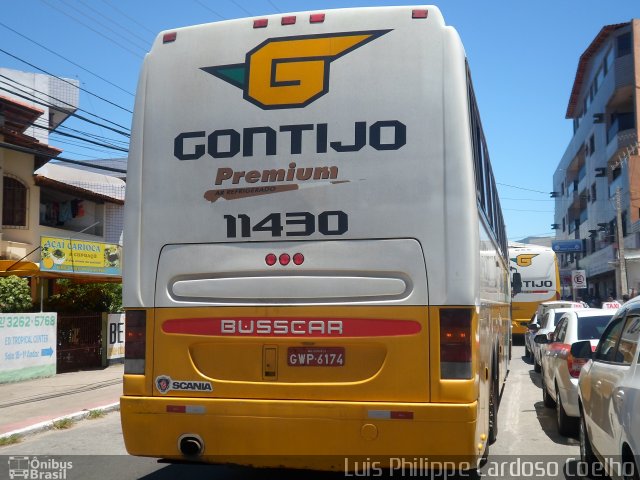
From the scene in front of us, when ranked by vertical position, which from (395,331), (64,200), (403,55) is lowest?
(395,331)

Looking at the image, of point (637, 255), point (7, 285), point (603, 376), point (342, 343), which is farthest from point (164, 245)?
point (637, 255)

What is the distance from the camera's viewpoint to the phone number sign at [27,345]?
47.9 ft

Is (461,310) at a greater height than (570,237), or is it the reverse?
(570,237)

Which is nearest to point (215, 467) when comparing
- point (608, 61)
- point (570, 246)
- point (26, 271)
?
point (26, 271)

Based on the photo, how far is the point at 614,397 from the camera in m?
4.88

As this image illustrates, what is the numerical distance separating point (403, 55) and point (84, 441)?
6639mm

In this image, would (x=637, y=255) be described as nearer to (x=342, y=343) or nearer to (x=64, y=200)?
(x=64, y=200)

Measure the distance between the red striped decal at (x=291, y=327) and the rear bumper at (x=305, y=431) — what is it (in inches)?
19.6

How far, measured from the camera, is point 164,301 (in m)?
5.54

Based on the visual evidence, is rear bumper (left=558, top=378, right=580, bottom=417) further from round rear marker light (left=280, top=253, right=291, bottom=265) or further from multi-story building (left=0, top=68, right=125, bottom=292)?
multi-story building (left=0, top=68, right=125, bottom=292)

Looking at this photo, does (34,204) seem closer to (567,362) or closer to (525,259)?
(525,259)

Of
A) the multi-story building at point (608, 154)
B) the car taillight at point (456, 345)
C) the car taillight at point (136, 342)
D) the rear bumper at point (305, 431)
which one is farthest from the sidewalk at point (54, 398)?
the multi-story building at point (608, 154)

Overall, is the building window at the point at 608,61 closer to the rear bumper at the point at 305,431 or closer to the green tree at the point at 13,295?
the green tree at the point at 13,295

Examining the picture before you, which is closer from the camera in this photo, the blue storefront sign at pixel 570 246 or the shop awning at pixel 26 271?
the shop awning at pixel 26 271
